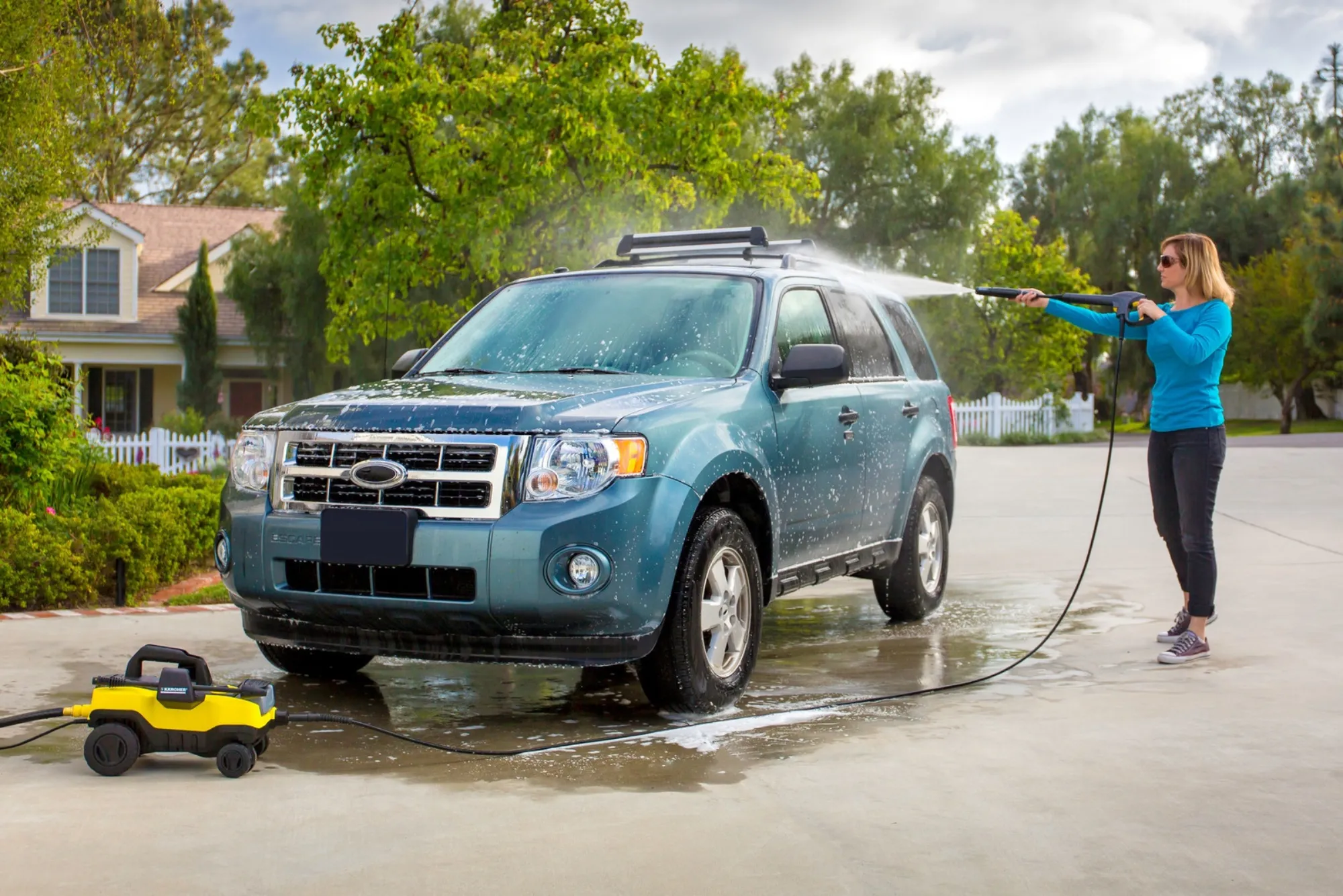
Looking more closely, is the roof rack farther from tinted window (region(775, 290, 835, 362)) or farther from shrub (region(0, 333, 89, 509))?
shrub (region(0, 333, 89, 509))

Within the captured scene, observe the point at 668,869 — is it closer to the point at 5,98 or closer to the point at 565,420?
the point at 565,420

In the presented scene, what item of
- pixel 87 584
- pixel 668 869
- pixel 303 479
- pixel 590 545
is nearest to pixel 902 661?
pixel 590 545

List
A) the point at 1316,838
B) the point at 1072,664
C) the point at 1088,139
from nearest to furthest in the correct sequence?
the point at 1316,838
the point at 1072,664
the point at 1088,139

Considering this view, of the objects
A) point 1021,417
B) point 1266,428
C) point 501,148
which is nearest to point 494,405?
point 501,148

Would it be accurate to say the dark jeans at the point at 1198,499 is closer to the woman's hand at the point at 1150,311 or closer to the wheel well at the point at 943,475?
the woman's hand at the point at 1150,311

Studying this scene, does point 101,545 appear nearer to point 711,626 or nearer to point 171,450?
point 711,626

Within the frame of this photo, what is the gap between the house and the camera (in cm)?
3372

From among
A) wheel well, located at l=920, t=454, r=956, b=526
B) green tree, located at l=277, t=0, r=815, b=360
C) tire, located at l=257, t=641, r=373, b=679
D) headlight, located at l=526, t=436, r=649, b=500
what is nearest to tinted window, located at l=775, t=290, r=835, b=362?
wheel well, located at l=920, t=454, r=956, b=526

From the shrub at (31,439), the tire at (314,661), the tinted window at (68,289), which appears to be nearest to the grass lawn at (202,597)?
the shrub at (31,439)

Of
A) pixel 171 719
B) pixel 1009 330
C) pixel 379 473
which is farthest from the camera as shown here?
pixel 1009 330

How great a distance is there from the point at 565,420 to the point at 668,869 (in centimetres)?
211

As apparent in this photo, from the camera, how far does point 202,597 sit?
10.5 metres

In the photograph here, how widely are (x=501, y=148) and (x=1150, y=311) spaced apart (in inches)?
459

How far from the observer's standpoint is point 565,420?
19.0ft
